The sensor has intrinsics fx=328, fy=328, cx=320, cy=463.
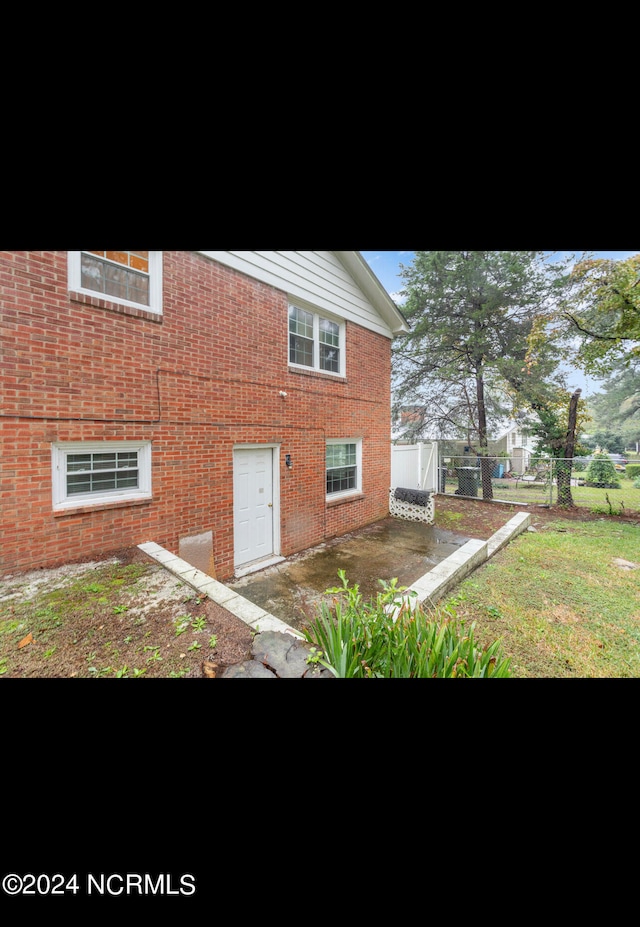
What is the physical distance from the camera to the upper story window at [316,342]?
20.0ft

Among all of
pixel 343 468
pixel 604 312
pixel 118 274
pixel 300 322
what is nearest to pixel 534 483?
pixel 604 312

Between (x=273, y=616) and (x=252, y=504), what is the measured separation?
2.89m

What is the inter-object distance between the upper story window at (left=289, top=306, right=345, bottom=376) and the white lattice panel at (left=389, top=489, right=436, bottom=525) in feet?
11.9

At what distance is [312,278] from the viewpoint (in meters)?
6.17

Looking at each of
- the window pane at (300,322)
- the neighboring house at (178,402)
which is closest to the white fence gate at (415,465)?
the neighboring house at (178,402)

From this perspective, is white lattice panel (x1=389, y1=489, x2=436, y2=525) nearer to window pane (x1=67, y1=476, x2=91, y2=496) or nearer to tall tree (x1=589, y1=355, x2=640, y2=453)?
window pane (x1=67, y1=476, x2=91, y2=496)

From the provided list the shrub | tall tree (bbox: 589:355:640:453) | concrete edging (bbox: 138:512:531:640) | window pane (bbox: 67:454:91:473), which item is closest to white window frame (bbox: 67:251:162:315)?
window pane (bbox: 67:454:91:473)

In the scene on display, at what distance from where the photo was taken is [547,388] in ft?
31.9

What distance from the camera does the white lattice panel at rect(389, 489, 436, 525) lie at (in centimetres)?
789

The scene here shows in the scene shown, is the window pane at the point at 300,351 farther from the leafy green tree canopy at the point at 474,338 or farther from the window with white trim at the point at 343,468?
the leafy green tree canopy at the point at 474,338

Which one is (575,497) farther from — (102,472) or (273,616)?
(102,472)
